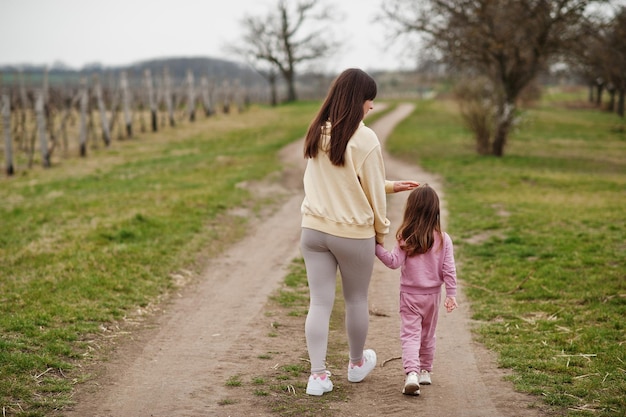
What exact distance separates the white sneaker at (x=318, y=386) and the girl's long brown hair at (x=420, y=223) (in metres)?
1.03

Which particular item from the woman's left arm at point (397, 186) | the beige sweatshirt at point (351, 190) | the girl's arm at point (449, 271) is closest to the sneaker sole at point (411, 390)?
the girl's arm at point (449, 271)

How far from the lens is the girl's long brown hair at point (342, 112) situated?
12.7ft

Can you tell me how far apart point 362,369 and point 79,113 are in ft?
112

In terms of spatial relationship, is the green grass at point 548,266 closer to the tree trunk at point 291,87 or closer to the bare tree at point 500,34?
the bare tree at point 500,34

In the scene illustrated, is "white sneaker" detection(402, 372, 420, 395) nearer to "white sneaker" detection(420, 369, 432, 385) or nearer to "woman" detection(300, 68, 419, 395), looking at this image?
"white sneaker" detection(420, 369, 432, 385)

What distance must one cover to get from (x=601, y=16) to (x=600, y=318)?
14.5 m

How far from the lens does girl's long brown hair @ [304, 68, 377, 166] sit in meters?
3.88

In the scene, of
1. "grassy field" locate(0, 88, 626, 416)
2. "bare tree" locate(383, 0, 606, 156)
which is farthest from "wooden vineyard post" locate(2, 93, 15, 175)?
"bare tree" locate(383, 0, 606, 156)

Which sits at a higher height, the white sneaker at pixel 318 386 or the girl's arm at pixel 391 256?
the girl's arm at pixel 391 256

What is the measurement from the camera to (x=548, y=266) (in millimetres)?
7848

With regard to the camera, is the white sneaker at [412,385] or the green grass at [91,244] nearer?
the white sneaker at [412,385]

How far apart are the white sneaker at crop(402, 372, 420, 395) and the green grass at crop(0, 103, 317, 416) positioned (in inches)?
90.7

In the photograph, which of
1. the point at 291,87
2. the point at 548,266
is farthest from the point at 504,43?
the point at 291,87

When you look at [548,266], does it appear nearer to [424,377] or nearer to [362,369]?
[424,377]
